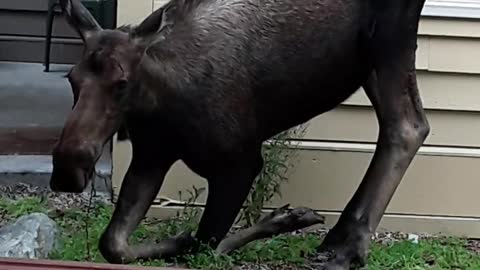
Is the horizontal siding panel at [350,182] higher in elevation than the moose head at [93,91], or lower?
lower

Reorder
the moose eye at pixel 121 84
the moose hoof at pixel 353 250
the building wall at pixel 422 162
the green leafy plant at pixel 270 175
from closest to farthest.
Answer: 1. the moose eye at pixel 121 84
2. the moose hoof at pixel 353 250
3. the green leafy plant at pixel 270 175
4. the building wall at pixel 422 162

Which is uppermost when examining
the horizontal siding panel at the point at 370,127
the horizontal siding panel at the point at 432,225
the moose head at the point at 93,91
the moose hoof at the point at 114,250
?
the moose head at the point at 93,91

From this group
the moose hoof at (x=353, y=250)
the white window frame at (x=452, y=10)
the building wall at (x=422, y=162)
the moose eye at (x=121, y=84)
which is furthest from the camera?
the building wall at (x=422, y=162)

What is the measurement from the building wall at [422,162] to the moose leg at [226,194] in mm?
1099

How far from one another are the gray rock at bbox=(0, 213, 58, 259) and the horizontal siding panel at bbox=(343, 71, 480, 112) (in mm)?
1621

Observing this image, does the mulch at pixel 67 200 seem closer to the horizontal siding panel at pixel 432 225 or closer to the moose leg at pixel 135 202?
the horizontal siding panel at pixel 432 225

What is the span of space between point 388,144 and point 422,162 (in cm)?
105

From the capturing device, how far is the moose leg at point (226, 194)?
4.20 m

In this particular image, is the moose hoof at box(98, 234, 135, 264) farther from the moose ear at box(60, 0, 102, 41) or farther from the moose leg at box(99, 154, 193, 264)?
the moose ear at box(60, 0, 102, 41)

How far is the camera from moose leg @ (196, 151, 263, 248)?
4.20 metres

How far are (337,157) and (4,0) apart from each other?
14.3 feet

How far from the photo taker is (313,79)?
4332 millimetres

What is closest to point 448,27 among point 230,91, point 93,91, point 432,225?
point 432,225

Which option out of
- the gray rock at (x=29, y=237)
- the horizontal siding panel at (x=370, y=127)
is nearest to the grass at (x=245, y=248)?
the gray rock at (x=29, y=237)
